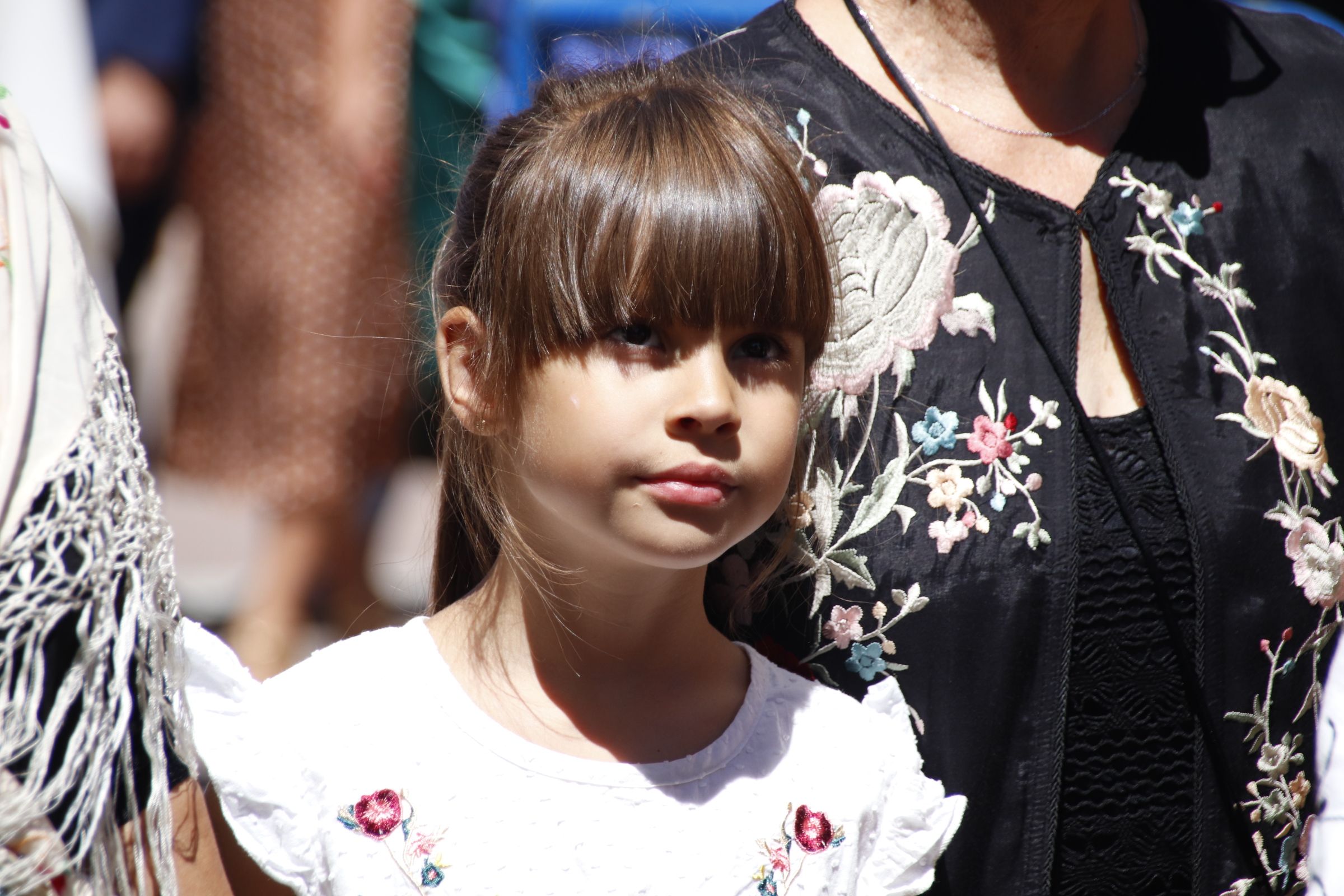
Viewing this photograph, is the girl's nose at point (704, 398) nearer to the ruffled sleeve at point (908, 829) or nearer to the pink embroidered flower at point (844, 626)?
the pink embroidered flower at point (844, 626)

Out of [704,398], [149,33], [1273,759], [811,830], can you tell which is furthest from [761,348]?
[149,33]

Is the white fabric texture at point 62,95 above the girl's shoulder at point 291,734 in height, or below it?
above

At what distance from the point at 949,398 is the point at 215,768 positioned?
78 cm

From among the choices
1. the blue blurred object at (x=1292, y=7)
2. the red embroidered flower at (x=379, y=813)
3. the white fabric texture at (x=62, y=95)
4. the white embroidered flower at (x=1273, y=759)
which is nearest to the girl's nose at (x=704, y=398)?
the red embroidered flower at (x=379, y=813)

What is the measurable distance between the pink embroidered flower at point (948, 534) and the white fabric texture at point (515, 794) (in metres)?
0.15

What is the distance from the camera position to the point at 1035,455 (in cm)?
143

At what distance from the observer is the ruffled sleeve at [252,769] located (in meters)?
1.23

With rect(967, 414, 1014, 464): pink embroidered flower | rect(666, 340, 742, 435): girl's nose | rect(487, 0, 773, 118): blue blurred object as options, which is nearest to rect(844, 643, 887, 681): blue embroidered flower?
rect(967, 414, 1014, 464): pink embroidered flower

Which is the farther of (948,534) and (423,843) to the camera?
(948,534)

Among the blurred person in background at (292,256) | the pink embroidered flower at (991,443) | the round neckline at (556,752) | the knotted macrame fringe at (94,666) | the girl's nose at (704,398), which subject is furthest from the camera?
the blurred person in background at (292,256)

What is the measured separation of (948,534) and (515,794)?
490 millimetres

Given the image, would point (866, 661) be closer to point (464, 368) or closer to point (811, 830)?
point (811, 830)

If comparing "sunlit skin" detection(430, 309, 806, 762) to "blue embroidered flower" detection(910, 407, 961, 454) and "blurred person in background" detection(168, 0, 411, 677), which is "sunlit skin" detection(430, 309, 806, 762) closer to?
"blue embroidered flower" detection(910, 407, 961, 454)

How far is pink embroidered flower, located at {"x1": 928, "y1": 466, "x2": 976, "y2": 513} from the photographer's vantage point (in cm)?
142
